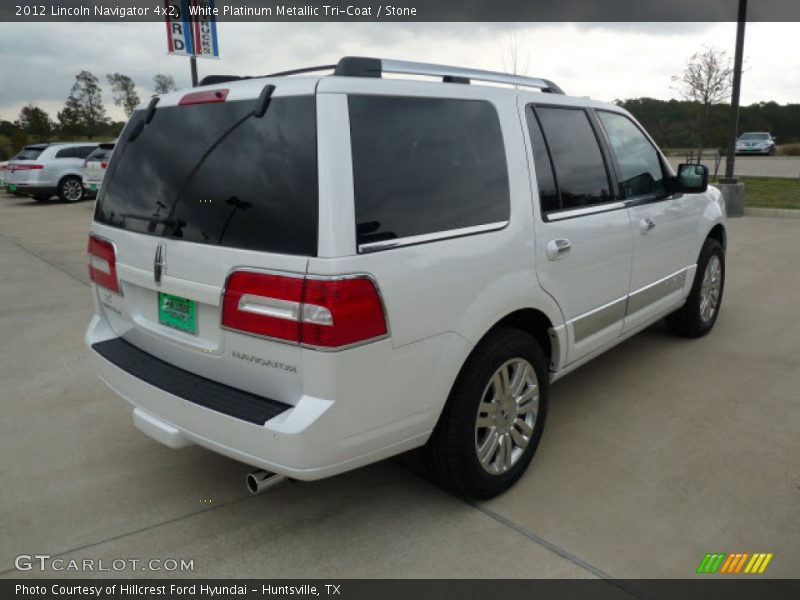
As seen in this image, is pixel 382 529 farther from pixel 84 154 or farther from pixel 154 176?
pixel 84 154

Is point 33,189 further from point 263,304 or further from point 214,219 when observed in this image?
point 263,304

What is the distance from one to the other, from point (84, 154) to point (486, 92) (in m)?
18.0

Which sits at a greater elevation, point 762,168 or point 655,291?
point 762,168

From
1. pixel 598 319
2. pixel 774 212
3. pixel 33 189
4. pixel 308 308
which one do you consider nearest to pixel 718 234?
pixel 598 319

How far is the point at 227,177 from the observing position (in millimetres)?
2375

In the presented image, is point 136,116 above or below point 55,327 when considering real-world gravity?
above

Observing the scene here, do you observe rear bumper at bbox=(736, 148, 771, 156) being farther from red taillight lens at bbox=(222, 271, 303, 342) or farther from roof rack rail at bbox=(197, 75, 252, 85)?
red taillight lens at bbox=(222, 271, 303, 342)

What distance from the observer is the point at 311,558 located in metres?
2.55

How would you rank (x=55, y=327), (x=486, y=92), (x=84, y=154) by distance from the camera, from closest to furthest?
(x=486, y=92), (x=55, y=327), (x=84, y=154)

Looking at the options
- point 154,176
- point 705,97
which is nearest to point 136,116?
point 154,176

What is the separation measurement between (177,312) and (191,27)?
6869 millimetres

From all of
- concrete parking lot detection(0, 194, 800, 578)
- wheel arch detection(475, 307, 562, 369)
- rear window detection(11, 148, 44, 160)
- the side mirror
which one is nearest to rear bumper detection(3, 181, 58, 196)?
rear window detection(11, 148, 44, 160)

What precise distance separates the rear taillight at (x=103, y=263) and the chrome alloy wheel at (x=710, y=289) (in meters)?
4.09

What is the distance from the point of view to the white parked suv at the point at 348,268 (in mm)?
2166
